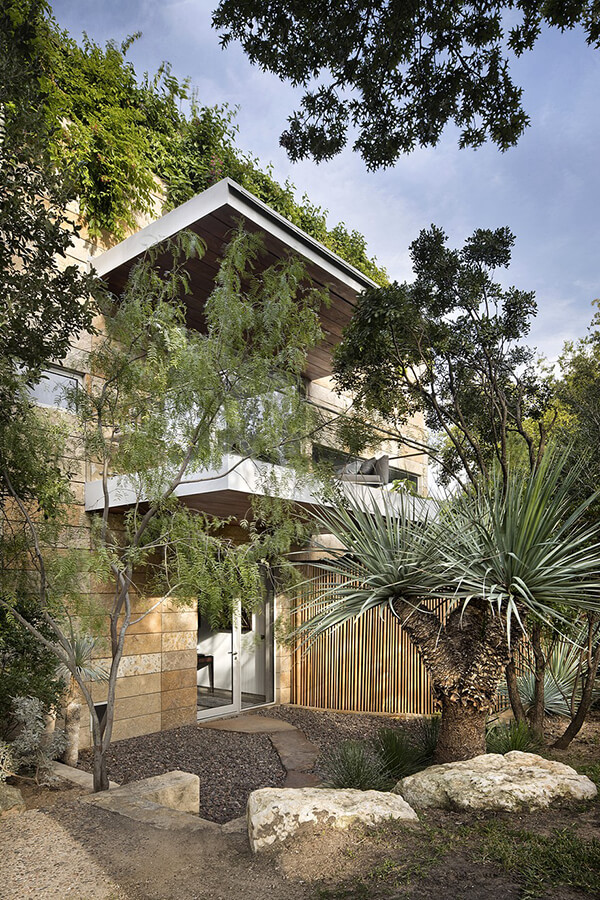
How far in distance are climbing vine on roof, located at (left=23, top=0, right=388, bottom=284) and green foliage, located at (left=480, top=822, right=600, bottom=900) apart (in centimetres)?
722

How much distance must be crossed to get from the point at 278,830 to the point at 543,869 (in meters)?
1.36

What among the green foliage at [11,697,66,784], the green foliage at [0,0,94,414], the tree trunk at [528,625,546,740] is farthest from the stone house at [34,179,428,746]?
the tree trunk at [528,625,546,740]

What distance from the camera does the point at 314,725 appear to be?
8.97 meters

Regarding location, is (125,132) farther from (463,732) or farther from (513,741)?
(513,741)

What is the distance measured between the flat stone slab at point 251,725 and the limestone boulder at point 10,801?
4.42m

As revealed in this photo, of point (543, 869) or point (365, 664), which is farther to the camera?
point (365, 664)

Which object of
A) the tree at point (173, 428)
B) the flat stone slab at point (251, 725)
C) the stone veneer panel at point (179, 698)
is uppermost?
the tree at point (173, 428)

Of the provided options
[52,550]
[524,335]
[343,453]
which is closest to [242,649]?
[343,453]

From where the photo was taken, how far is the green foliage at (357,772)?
482 cm

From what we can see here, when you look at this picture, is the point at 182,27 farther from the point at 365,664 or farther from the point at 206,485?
the point at 365,664

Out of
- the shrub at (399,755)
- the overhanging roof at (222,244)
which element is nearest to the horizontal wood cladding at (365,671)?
the shrub at (399,755)

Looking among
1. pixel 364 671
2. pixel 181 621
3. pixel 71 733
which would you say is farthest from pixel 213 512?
pixel 364 671

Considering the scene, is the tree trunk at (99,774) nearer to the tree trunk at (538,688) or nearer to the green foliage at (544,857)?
the green foliage at (544,857)

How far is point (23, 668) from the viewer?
558 cm
